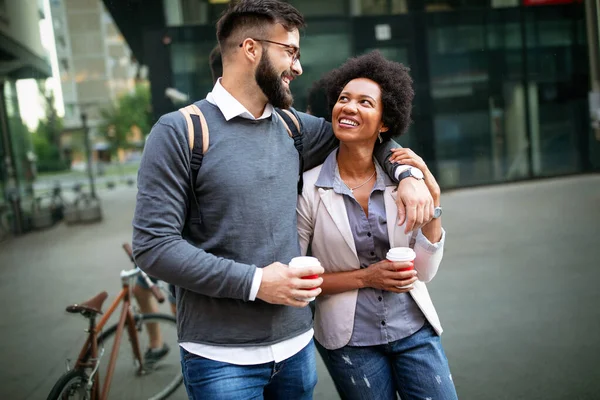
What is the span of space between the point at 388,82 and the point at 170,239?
97cm

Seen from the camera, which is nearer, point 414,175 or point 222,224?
point 222,224

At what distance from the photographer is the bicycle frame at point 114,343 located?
10.5 ft

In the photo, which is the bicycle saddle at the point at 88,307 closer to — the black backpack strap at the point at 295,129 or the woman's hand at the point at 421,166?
the black backpack strap at the point at 295,129

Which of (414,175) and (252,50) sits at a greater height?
(252,50)

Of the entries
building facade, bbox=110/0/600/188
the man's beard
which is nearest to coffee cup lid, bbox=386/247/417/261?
the man's beard

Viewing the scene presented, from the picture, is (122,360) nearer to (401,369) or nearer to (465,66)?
(401,369)

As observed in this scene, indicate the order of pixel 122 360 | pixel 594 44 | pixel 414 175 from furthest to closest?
pixel 594 44, pixel 122 360, pixel 414 175

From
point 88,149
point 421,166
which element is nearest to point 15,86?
point 88,149

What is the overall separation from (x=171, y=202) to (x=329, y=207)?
61 centimetres

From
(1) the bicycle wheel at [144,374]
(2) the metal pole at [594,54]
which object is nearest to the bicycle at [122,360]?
(1) the bicycle wheel at [144,374]

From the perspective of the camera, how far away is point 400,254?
1.86 metres

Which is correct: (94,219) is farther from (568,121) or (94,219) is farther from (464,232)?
(568,121)

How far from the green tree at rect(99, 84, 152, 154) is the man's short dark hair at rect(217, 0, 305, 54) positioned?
528cm

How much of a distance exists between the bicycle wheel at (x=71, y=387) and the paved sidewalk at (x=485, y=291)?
998mm
